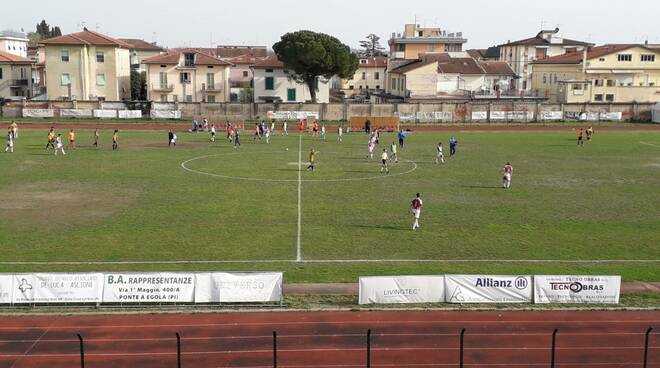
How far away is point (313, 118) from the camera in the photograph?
265 feet

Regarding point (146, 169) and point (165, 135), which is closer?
point (146, 169)

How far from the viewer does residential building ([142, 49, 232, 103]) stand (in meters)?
95.6

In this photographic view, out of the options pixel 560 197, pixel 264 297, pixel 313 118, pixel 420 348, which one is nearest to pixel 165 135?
pixel 313 118

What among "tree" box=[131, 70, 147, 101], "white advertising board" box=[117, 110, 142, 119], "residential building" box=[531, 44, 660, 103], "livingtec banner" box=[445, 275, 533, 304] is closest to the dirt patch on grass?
"livingtec banner" box=[445, 275, 533, 304]

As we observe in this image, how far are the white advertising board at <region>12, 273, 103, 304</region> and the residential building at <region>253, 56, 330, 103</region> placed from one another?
78.9 meters

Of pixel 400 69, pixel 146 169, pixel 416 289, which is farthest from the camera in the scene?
pixel 400 69

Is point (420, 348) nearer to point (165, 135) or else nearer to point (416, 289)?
point (416, 289)

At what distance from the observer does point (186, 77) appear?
96.2 m

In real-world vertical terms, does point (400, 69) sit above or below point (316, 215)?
above

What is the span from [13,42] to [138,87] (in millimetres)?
33813

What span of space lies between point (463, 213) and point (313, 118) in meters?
49.8

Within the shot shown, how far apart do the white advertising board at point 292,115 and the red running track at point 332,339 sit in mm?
63573

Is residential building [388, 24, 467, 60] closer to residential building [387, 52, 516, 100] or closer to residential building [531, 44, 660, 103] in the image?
residential building [387, 52, 516, 100]

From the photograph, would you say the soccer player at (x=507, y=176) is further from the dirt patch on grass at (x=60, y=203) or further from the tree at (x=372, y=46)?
the tree at (x=372, y=46)
